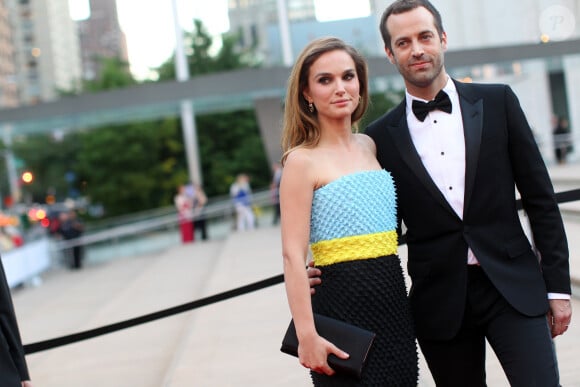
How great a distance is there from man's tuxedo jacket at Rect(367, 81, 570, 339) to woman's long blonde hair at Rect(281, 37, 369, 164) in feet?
1.07

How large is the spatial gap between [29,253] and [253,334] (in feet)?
47.9

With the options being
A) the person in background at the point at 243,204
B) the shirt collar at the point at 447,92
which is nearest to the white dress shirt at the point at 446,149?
the shirt collar at the point at 447,92

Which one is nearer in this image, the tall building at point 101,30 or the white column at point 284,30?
the white column at point 284,30

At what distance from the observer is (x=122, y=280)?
1803 cm

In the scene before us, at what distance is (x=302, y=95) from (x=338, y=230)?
1.65 feet

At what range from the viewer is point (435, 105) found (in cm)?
311

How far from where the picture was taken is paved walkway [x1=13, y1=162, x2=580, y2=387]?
236 inches


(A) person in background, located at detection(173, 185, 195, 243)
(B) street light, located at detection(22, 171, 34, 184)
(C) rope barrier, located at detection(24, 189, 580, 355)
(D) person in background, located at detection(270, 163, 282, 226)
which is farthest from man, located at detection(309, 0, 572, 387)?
(B) street light, located at detection(22, 171, 34, 184)

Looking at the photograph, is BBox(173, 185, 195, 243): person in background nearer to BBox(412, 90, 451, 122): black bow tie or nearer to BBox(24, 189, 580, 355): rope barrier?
BBox(24, 189, 580, 355): rope barrier

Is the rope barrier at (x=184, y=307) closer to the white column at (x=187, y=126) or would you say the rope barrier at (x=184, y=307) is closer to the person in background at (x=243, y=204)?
the person in background at (x=243, y=204)

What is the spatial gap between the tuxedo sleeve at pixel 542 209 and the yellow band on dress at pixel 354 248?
1.79 feet

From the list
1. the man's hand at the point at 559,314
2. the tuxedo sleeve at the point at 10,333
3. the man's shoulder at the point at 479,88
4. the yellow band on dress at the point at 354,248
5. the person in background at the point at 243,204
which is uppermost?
the man's shoulder at the point at 479,88

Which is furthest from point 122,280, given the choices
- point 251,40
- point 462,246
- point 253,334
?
point 251,40

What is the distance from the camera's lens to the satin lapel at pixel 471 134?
9.87 ft
